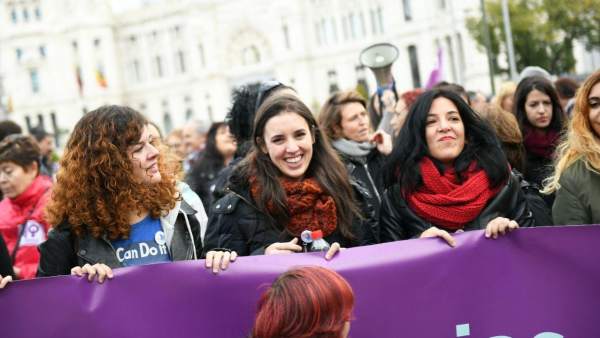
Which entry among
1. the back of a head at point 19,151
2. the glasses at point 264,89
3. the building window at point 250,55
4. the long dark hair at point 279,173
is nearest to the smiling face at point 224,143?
the back of a head at point 19,151

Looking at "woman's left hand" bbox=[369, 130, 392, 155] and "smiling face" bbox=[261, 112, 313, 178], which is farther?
"woman's left hand" bbox=[369, 130, 392, 155]

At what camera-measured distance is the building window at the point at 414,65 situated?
158ft

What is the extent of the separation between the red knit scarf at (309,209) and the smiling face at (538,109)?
216cm

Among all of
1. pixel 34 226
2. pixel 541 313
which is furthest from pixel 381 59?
pixel 541 313

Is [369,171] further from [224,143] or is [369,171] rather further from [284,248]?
[224,143]

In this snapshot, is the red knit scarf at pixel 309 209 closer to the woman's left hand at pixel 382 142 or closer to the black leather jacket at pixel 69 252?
the black leather jacket at pixel 69 252

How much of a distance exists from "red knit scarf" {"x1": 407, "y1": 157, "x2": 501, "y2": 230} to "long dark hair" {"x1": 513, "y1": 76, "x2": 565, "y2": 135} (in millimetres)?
1855

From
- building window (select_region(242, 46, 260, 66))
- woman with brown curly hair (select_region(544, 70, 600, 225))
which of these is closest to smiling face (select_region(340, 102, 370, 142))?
woman with brown curly hair (select_region(544, 70, 600, 225))

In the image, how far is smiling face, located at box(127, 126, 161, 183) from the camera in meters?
3.12

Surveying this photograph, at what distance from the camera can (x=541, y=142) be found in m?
4.73

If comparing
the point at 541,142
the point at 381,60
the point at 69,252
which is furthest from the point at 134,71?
the point at 69,252

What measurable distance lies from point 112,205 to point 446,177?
4.27 ft

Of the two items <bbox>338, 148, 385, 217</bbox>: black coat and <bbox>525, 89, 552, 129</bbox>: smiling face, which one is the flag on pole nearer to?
<bbox>525, 89, 552, 129</bbox>: smiling face

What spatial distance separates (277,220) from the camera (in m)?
3.16
